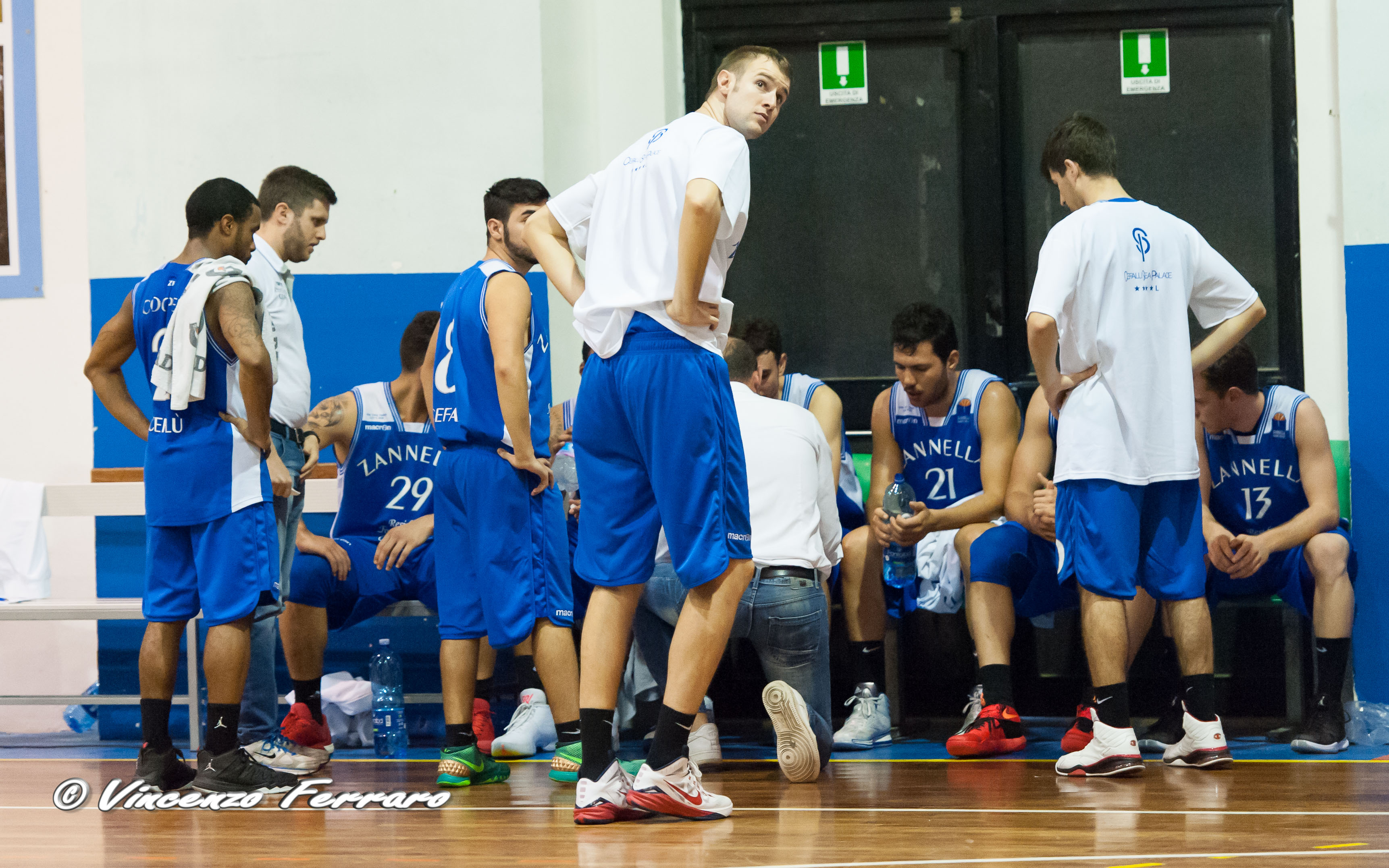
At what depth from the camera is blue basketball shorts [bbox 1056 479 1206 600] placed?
3.38 m

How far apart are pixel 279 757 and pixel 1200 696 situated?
2.54m

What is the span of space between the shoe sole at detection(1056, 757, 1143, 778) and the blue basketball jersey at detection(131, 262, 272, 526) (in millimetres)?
2242

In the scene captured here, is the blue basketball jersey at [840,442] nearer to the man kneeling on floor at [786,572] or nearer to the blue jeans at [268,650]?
the man kneeling on floor at [786,572]

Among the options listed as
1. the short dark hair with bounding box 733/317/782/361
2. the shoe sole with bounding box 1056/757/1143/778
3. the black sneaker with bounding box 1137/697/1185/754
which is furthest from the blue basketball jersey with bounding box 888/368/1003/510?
the shoe sole with bounding box 1056/757/1143/778

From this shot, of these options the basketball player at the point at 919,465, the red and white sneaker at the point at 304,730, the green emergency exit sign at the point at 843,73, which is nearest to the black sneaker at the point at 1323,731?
the basketball player at the point at 919,465

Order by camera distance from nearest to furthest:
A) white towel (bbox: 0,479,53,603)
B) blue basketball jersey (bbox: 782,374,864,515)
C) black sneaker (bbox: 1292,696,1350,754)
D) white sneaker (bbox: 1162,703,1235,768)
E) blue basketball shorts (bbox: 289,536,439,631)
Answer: white sneaker (bbox: 1162,703,1235,768)
black sneaker (bbox: 1292,696,1350,754)
blue basketball shorts (bbox: 289,536,439,631)
blue basketball jersey (bbox: 782,374,864,515)
white towel (bbox: 0,479,53,603)

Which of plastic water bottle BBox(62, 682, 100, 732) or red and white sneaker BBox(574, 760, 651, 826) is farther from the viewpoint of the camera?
plastic water bottle BBox(62, 682, 100, 732)

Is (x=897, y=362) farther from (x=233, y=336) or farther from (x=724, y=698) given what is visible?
(x=233, y=336)

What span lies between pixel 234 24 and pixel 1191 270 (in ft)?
11.8

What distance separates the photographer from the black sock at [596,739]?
9.32 feet

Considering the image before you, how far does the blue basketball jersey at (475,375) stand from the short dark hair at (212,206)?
24.4 inches

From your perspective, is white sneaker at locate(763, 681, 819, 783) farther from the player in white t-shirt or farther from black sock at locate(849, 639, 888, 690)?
black sock at locate(849, 639, 888, 690)

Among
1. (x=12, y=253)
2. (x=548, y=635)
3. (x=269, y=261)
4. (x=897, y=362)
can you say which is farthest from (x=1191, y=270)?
(x=12, y=253)

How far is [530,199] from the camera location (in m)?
3.65
